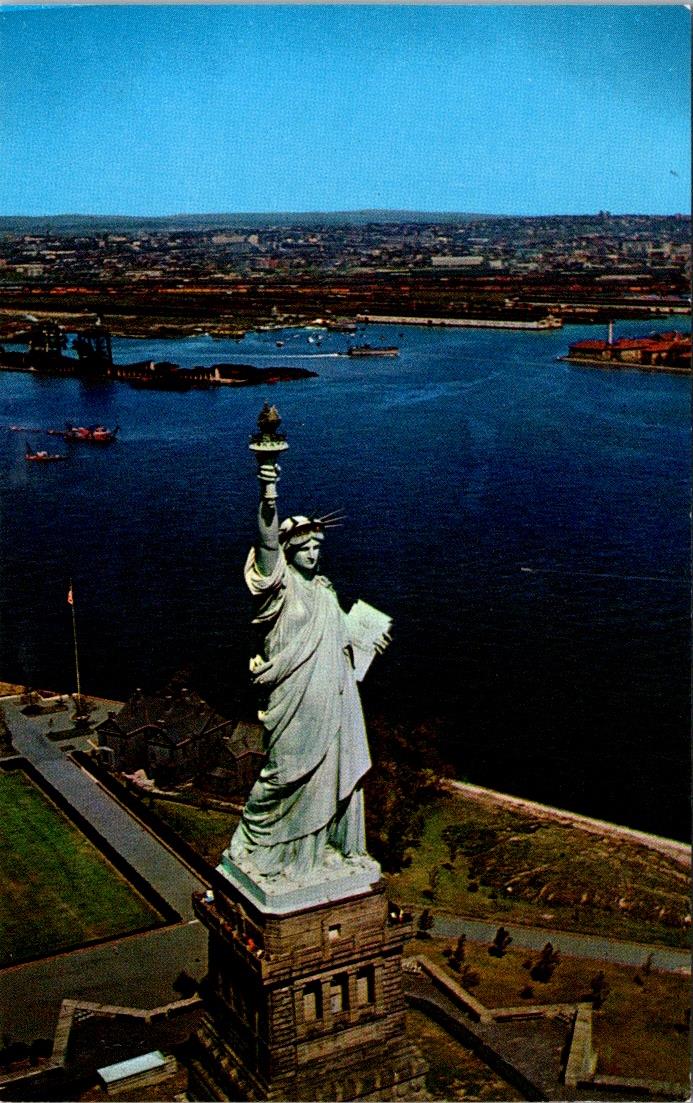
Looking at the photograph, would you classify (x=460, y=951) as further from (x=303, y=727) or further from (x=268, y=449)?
(x=268, y=449)

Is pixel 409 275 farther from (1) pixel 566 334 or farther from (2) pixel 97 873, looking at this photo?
(2) pixel 97 873

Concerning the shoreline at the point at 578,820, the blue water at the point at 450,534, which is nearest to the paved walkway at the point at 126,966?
the shoreline at the point at 578,820

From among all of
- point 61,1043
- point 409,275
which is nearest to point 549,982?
point 61,1043

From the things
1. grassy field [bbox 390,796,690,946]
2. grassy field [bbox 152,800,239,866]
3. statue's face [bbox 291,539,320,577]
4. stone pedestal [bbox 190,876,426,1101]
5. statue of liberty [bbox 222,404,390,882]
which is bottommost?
grassy field [bbox 152,800,239,866]

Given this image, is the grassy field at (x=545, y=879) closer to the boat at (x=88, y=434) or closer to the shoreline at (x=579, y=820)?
the shoreline at (x=579, y=820)

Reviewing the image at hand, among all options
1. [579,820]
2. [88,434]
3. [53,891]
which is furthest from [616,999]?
[88,434]

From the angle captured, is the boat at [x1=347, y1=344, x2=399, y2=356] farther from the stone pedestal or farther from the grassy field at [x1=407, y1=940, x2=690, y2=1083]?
the stone pedestal

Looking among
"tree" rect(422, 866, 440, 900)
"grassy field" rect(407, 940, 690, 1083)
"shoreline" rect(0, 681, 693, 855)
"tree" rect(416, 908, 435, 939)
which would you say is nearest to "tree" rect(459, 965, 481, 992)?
"grassy field" rect(407, 940, 690, 1083)
